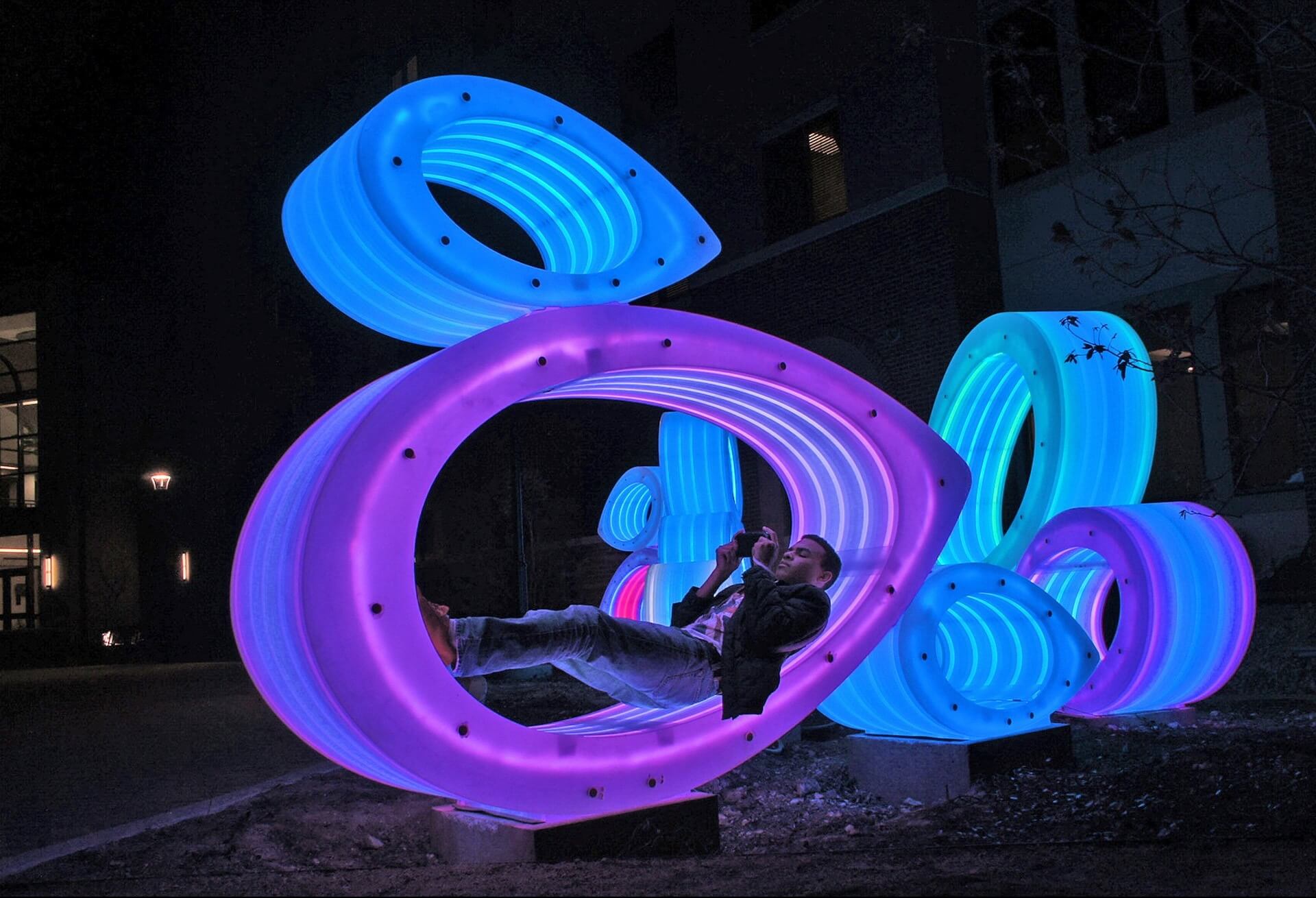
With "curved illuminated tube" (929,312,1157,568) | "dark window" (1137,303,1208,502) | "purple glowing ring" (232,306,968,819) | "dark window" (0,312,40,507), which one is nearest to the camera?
"purple glowing ring" (232,306,968,819)

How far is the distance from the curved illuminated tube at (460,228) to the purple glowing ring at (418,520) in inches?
13.3

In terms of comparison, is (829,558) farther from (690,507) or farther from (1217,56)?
(1217,56)

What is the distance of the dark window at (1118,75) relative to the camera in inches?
504

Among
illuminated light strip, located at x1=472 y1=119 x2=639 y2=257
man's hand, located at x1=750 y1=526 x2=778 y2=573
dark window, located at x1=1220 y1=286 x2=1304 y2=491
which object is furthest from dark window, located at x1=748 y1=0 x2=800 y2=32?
man's hand, located at x1=750 y1=526 x2=778 y2=573

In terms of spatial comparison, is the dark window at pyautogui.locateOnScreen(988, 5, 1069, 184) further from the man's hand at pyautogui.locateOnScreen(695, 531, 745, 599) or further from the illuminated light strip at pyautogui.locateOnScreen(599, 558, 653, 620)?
the man's hand at pyautogui.locateOnScreen(695, 531, 745, 599)

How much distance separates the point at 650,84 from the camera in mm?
19781

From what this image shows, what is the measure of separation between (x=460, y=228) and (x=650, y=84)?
16222 millimetres

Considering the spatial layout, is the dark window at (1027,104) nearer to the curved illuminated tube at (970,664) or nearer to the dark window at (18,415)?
the curved illuminated tube at (970,664)

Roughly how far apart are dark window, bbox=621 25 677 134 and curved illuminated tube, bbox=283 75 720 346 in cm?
1481

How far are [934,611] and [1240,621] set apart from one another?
3054mm

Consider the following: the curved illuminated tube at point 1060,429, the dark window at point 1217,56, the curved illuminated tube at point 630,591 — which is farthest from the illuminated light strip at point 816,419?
the dark window at point 1217,56

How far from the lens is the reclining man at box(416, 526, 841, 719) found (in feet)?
14.1

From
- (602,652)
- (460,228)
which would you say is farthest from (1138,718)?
(460,228)

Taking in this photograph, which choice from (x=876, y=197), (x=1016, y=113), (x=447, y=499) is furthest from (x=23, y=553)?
(x=1016, y=113)
